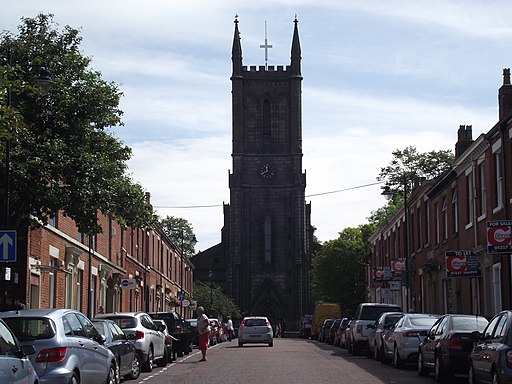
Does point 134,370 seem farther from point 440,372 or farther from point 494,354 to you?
point 494,354

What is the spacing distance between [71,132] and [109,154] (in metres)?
1.27

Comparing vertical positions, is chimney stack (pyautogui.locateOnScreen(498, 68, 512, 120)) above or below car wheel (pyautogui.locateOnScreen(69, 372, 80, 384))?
above

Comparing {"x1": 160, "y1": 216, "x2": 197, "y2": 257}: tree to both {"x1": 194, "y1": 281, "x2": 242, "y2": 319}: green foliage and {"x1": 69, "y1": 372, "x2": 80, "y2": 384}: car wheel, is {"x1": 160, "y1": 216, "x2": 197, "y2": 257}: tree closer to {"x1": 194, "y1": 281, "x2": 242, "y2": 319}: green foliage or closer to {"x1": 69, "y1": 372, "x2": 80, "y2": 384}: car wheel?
{"x1": 194, "y1": 281, "x2": 242, "y2": 319}: green foliage

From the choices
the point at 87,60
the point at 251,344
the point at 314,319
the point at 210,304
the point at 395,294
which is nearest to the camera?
the point at 87,60

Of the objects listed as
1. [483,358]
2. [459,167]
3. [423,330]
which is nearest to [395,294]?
[459,167]

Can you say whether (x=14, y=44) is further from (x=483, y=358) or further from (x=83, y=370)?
(x=483, y=358)

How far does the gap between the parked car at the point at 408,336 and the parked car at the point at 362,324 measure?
655 centimetres

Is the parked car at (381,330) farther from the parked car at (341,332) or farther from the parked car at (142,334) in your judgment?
the parked car at (341,332)

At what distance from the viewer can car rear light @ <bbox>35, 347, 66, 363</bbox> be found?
14312 millimetres

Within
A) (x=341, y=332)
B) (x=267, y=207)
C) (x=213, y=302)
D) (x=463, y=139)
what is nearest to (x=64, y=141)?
(x=341, y=332)

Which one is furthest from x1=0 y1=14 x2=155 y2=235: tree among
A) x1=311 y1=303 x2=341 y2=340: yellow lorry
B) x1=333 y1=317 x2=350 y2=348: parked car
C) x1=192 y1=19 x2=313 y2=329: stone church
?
x1=192 y1=19 x2=313 y2=329: stone church

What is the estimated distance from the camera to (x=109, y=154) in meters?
23.1

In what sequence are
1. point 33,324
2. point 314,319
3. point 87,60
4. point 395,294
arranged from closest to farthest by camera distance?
1. point 33,324
2. point 87,60
3. point 395,294
4. point 314,319

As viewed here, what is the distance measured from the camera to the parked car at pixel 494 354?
47.2ft
